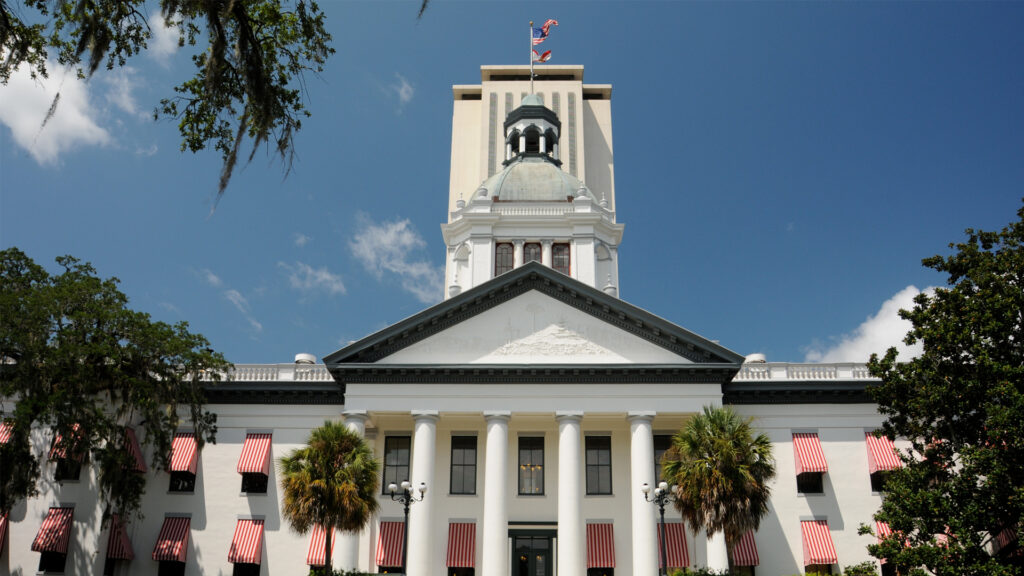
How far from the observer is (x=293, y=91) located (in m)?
8.63

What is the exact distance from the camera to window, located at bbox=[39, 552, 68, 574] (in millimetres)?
28891

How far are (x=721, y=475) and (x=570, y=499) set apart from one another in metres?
7.30

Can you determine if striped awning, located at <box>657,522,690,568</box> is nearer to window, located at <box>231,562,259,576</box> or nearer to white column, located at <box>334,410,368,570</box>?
white column, located at <box>334,410,368,570</box>

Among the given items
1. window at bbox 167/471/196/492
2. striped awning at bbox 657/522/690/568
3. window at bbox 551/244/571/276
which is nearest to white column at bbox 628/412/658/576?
striped awning at bbox 657/522/690/568

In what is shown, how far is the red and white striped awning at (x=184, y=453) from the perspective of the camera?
29.8 metres

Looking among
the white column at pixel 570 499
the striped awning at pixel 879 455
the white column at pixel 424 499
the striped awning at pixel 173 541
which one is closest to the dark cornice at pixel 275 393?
the white column at pixel 424 499

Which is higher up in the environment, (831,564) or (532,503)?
(532,503)

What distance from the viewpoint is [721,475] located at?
21.8 m

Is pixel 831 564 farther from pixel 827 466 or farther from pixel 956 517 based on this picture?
pixel 956 517

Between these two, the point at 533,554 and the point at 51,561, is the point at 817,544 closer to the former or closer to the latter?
the point at 533,554

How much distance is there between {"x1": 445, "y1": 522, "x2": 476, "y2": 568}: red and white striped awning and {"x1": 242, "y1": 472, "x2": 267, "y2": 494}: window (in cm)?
745

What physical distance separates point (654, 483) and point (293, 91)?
24.0 metres

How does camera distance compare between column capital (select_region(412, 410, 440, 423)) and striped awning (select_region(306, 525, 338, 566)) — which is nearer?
striped awning (select_region(306, 525, 338, 566))

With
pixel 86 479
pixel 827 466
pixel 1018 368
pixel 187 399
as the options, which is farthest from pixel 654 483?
pixel 86 479
